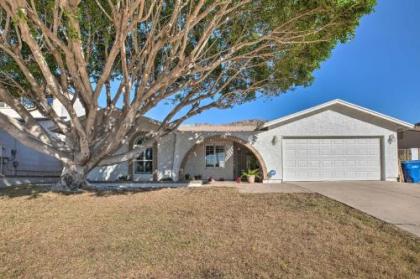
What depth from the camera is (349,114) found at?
1831 centimetres

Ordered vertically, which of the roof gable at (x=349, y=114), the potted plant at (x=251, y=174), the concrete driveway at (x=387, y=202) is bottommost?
the concrete driveway at (x=387, y=202)

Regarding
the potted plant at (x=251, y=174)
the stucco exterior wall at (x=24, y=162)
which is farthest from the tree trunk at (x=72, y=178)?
the stucco exterior wall at (x=24, y=162)

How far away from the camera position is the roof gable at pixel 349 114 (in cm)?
1786

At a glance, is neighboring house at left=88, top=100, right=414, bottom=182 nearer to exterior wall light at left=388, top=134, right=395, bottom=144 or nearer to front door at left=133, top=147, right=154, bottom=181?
exterior wall light at left=388, top=134, right=395, bottom=144

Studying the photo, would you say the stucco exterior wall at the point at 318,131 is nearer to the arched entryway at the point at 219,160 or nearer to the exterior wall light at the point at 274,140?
the exterior wall light at the point at 274,140

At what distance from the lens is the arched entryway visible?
20078mm

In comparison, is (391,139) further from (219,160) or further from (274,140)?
(219,160)

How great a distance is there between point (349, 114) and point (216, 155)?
8.26 m

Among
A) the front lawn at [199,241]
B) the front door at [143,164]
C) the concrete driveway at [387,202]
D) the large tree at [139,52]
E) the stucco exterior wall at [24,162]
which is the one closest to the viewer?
the front lawn at [199,241]

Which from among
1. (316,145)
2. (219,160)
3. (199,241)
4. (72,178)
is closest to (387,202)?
(199,241)

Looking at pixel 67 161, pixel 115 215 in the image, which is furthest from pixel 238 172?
pixel 115 215

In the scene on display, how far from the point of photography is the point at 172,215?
8.94 metres

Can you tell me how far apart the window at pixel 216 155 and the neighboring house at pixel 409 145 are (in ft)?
36.2

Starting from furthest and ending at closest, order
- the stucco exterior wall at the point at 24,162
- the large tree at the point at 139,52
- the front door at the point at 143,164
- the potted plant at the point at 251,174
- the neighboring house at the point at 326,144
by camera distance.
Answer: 1. the stucco exterior wall at the point at 24,162
2. the front door at the point at 143,164
3. the potted plant at the point at 251,174
4. the neighboring house at the point at 326,144
5. the large tree at the point at 139,52
